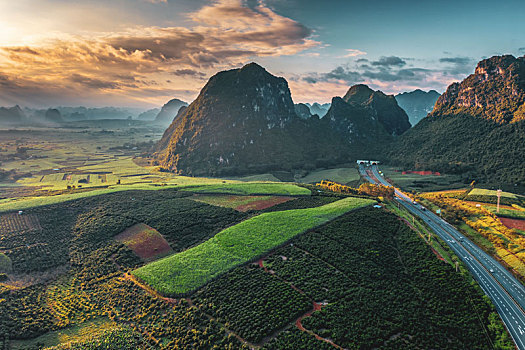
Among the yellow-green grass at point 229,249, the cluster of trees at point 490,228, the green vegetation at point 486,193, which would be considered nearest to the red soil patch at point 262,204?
the yellow-green grass at point 229,249

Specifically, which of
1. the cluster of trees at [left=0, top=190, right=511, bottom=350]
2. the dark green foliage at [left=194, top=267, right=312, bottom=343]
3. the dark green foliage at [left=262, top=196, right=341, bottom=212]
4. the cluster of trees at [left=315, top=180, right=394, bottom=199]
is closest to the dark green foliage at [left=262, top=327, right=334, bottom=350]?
the cluster of trees at [left=0, top=190, right=511, bottom=350]

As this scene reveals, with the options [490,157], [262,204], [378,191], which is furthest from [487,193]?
[262,204]

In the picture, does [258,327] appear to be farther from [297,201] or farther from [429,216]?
[429,216]

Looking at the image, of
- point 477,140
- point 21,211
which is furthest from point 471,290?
point 477,140

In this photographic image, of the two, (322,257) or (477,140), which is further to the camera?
(477,140)

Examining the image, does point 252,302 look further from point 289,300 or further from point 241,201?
point 241,201

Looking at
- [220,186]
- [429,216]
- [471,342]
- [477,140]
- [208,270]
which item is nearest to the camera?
[471,342]
